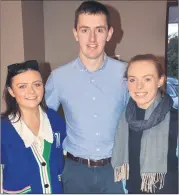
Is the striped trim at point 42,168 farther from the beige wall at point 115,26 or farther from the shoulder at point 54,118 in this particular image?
the beige wall at point 115,26

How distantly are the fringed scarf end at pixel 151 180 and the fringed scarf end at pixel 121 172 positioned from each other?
0.35 feet

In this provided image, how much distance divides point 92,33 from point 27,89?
17.8 inches

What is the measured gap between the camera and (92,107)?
4.77 ft

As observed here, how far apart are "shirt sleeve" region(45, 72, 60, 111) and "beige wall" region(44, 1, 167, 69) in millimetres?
2460

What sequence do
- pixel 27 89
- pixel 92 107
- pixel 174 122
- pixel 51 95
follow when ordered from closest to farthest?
pixel 174 122
pixel 27 89
pixel 92 107
pixel 51 95

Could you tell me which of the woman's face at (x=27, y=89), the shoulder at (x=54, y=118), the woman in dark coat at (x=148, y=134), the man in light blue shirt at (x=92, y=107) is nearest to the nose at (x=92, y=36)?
the man in light blue shirt at (x=92, y=107)

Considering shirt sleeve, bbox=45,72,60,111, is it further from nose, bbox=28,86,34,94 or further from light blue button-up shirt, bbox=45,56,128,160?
nose, bbox=28,86,34,94

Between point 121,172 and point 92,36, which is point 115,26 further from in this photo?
point 121,172

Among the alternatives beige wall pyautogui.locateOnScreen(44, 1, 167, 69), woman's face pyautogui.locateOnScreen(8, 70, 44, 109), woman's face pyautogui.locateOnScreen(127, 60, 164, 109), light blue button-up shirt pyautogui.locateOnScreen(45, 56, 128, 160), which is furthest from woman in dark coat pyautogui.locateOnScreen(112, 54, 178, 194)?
beige wall pyautogui.locateOnScreen(44, 1, 167, 69)

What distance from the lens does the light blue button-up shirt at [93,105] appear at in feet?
4.77

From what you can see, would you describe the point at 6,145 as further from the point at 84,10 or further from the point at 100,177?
the point at 84,10

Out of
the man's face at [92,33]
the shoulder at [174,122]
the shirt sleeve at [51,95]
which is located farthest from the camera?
the shirt sleeve at [51,95]

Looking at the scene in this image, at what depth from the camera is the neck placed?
1.49 meters

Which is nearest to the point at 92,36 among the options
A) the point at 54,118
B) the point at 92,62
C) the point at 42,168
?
the point at 92,62
